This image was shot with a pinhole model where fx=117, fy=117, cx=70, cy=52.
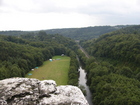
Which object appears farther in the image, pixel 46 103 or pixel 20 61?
pixel 20 61

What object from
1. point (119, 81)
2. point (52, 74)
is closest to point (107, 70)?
point (119, 81)

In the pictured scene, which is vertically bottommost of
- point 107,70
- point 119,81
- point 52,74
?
point 52,74

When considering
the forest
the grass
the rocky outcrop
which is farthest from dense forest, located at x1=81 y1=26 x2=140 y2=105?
the rocky outcrop

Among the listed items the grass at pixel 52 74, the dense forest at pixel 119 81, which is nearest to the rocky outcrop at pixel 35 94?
the dense forest at pixel 119 81

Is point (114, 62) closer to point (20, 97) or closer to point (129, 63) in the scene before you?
point (129, 63)

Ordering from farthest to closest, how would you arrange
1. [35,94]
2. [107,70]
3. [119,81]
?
[107,70] → [119,81] → [35,94]

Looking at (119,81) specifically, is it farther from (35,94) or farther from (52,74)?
(52,74)

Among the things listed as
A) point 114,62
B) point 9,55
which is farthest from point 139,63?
point 9,55

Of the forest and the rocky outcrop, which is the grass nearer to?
the forest
